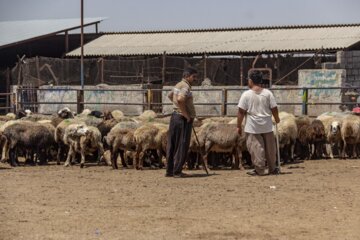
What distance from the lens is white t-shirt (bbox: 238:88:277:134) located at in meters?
12.7

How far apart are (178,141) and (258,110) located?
56.0 inches

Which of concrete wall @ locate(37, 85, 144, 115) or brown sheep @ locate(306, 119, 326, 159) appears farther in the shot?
concrete wall @ locate(37, 85, 144, 115)

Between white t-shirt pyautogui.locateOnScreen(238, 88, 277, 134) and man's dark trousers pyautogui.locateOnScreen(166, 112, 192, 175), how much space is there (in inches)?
38.9

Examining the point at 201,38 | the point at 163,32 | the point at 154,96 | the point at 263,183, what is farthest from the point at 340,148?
the point at 163,32

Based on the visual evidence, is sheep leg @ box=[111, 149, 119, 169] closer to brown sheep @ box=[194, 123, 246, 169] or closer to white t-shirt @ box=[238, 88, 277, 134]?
brown sheep @ box=[194, 123, 246, 169]

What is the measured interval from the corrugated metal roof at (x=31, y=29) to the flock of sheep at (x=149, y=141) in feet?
63.7

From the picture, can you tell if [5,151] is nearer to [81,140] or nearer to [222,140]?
[81,140]

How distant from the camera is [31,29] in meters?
40.1

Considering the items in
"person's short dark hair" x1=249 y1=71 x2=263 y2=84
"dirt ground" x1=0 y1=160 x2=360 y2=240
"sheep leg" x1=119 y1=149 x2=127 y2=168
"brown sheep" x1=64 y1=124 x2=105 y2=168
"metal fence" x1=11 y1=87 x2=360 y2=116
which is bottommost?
"sheep leg" x1=119 y1=149 x2=127 y2=168

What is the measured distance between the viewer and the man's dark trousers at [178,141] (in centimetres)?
1277

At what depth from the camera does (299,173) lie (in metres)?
13.2

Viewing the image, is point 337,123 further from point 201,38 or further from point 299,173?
point 201,38

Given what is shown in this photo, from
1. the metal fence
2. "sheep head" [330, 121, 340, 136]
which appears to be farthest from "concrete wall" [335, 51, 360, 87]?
"sheep head" [330, 121, 340, 136]

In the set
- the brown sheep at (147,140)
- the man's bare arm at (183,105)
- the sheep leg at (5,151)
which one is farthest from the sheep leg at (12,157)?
the man's bare arm at (183,105)
